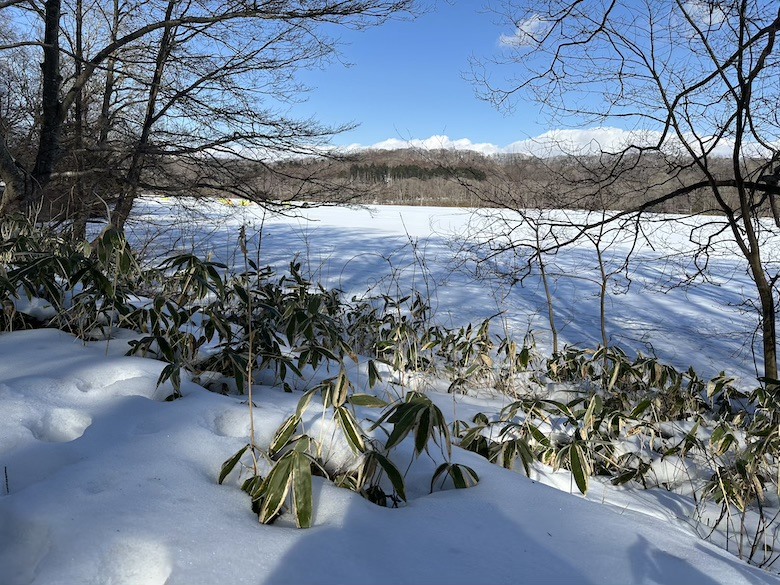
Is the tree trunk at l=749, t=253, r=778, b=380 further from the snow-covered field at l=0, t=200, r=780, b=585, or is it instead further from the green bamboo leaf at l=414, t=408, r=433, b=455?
the green bamboo leaf at l=414, t=408, r=433, b=455

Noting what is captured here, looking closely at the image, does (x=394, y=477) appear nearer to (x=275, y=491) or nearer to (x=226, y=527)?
(x=275, y=491)

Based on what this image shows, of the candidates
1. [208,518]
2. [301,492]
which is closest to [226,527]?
[208,518]

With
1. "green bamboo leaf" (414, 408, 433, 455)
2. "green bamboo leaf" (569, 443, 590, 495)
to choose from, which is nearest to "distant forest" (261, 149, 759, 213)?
"green bamboo leaf" (569, 443, 590, 495)

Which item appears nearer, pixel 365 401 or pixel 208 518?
pixel 208 518

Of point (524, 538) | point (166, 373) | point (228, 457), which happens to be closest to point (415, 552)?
point (524, 538)

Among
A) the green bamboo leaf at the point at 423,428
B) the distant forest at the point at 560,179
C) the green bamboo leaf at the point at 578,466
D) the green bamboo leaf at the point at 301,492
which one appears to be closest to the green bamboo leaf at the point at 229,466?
the green bamboo leaf at the point at 301,492

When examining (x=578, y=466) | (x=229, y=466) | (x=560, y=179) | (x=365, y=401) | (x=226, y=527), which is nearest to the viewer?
(x=226, y=527)

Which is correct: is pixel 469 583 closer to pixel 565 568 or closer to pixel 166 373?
pixel 565 568

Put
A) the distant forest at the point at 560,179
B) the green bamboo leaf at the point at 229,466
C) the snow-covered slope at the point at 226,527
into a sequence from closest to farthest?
the snow-covered slope at the point at 226,527, the green bamboo leaf at the point at 229,466, the distant forest at the point at 560,179

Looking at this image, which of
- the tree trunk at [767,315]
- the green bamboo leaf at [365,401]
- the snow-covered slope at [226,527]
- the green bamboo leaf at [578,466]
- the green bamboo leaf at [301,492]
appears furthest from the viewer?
the tree trunk at [767,315]

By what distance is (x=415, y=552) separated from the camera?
0.94 metres

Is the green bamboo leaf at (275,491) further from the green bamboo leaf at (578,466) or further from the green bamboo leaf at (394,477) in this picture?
the green bamboo leaf at (578,466)

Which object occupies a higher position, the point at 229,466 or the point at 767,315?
the point at 767,315

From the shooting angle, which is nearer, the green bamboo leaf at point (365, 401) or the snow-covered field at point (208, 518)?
the snow-covered field at point (208, 518)
